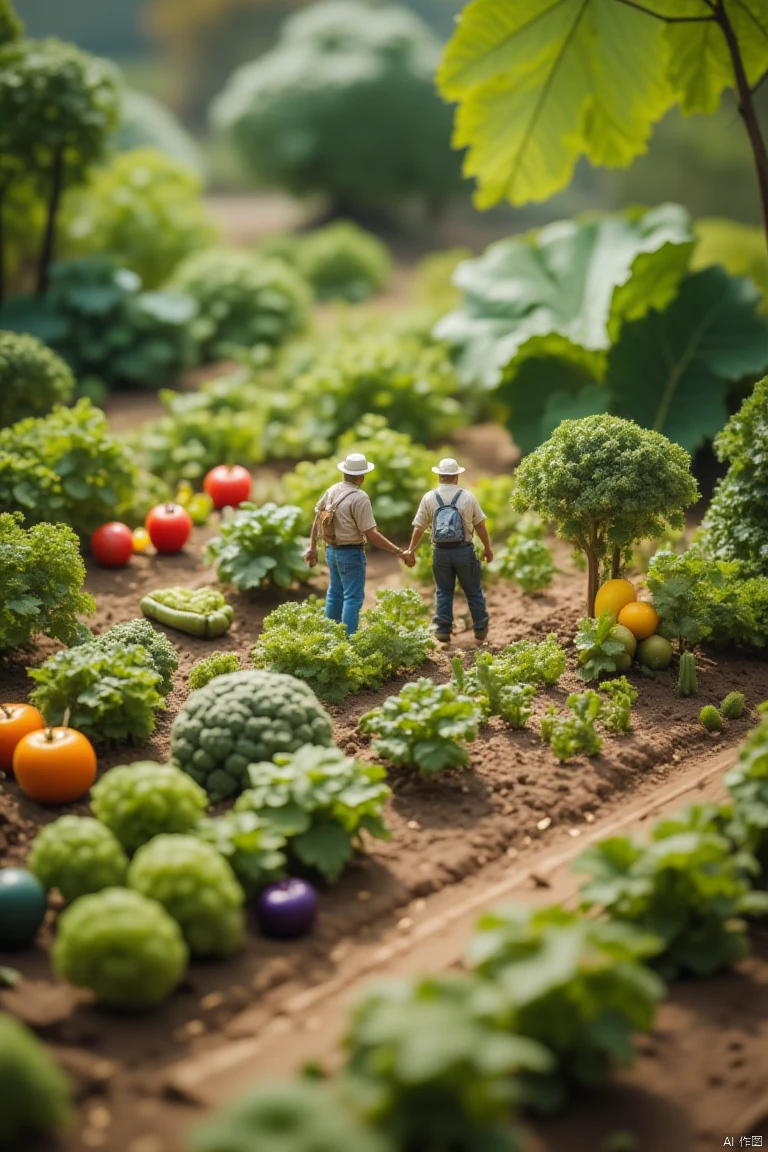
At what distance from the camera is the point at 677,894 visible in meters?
5.21

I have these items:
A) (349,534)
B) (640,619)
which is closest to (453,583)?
(349,534)

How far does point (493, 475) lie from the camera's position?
37.9 feet

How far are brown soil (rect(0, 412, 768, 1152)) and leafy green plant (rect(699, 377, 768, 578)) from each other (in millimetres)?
808

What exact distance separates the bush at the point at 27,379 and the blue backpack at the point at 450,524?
479cm

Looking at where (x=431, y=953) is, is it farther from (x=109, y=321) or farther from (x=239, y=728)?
(x=109, y=321)

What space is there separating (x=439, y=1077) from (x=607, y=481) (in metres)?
4.53

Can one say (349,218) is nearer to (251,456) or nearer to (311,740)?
(251,456)

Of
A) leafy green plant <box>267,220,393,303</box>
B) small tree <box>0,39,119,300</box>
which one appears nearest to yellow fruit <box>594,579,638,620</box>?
small tree <box>0,39,119,300</box>

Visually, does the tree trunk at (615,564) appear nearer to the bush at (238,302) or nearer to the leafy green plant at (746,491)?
A: the leafy green plant at (746,491)

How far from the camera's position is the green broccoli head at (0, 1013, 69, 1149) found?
4.09m

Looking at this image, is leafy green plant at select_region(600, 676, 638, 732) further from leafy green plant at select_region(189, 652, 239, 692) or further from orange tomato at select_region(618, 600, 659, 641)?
→ leafy green plant at select_region(189, 652, 239, 692)

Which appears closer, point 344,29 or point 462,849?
point 462,849

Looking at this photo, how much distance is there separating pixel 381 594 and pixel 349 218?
1530cm

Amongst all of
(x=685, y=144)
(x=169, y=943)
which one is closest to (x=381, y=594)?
(x=169, y=943)
